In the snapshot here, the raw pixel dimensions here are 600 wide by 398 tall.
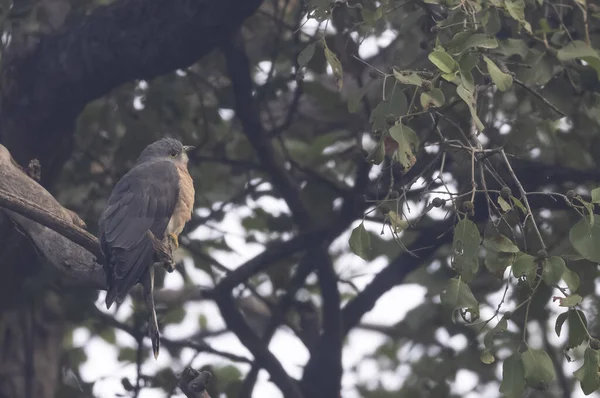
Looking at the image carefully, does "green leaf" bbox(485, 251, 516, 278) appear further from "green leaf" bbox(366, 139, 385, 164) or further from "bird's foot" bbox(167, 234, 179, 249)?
"bird's foot" bbox(167, 234, 179, 249)

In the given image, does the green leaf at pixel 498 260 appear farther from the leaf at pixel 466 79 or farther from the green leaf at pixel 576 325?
the leaf at pixel 466 79

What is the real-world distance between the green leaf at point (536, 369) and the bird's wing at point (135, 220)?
2.20 meters

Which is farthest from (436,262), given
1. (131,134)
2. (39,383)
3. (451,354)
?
(39,383)

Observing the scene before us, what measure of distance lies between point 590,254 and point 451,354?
3.01 m

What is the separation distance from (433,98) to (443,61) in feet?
0.44

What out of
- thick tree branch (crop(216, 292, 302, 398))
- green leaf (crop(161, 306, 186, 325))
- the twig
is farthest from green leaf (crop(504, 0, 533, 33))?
green leaf (crop(161, 306, 186, 325))

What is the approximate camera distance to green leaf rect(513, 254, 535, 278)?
116 inches

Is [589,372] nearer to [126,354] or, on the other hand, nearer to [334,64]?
[334,64]

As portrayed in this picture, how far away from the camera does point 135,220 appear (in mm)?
5121

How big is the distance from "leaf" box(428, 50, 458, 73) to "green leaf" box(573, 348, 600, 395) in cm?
97

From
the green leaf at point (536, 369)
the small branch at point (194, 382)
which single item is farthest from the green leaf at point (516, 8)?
the small branch at point (194, 382)

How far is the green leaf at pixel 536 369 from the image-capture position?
2928mm

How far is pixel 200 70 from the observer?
6723mm

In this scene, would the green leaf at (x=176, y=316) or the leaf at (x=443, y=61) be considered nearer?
the leaf at (x=443, y=61)
